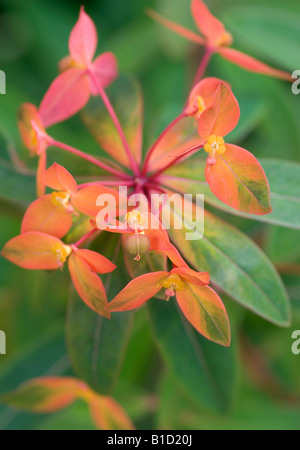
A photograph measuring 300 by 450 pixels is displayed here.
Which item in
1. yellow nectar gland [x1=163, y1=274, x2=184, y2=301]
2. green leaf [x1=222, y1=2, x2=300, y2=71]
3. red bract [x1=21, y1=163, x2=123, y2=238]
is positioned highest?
green leaf [x1=222, y1=2, x2=300, y2=71]

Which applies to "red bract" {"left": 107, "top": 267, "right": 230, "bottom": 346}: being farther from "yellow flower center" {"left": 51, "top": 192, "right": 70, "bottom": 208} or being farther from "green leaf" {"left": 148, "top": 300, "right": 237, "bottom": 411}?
"green leaf" {"left": 148, "top": 300, "right": 237, "bottom": 411}

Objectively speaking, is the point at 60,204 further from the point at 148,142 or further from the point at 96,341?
the point at 148,142

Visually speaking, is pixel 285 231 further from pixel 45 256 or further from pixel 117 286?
pixel 45 256

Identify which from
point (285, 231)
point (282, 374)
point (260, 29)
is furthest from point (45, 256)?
point (282, 374)

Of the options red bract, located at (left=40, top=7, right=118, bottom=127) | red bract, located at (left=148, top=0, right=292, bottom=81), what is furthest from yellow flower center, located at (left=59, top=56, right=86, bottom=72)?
red bract, located at (left=148, top=0, right=292, bottom=81)

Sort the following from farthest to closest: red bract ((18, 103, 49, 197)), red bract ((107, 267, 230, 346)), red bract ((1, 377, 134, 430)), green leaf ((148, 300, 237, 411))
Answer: red bract ((1, 377, 134, 430))
green leaf ((148, 300, 237, 411))
red bract ((18, 103, 49, 197))
red bract ((107, 267, 230, 346))

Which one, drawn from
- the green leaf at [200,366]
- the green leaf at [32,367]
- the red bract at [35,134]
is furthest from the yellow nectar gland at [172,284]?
the green leaf at [32,367]
